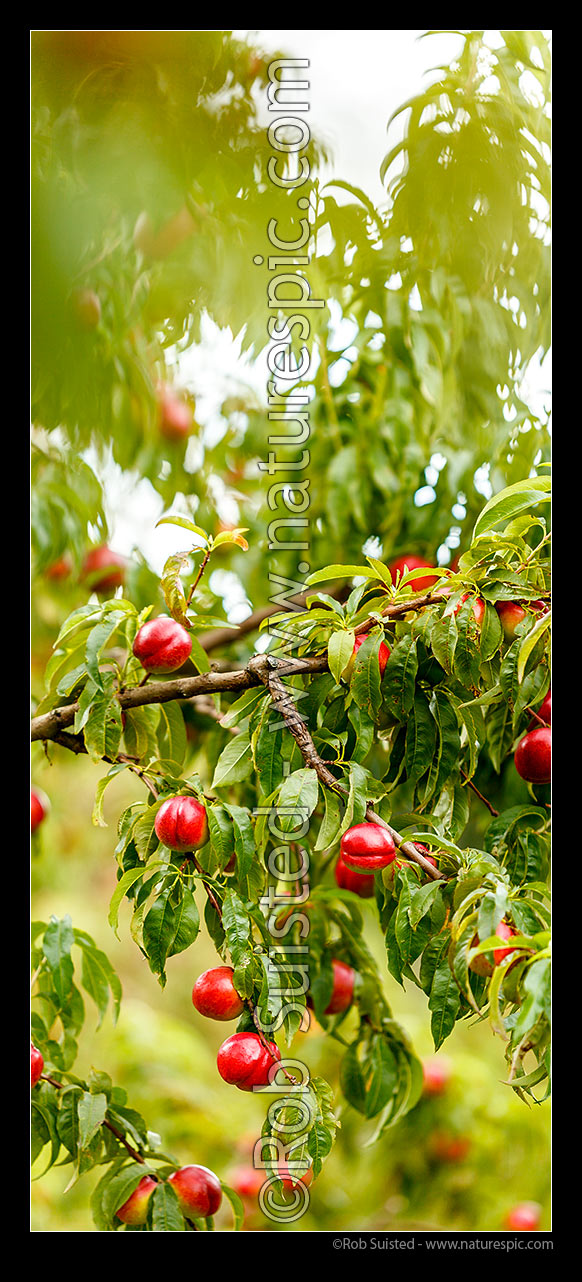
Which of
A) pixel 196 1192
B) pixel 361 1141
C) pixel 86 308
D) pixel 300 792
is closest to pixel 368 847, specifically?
pixel 300 792

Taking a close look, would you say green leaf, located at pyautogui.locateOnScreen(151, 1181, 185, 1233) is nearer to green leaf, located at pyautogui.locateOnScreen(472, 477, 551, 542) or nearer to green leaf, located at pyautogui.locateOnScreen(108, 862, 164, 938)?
green leaf, located at pyautogui.locateOnScreen(108, 862, 164, 938)

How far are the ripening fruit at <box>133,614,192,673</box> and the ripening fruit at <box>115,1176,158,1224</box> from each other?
0.37 m

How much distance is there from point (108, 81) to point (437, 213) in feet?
1.06

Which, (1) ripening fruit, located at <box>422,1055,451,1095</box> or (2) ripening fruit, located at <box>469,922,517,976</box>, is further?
(1) ripening fruit, located at <box>422,1055,451,1095</box>

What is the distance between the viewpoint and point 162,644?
0.65 metres

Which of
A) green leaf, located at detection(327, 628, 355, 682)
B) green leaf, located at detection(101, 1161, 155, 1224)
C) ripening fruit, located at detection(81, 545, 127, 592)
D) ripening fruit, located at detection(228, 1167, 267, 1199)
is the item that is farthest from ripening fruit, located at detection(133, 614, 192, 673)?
ripening fruit, located at detection(228, 1167, 267, 1199)

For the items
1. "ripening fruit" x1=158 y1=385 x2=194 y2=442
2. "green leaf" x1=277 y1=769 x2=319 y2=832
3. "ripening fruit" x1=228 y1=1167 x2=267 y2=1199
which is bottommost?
"ripening fruit" x1=228 y1=1167 x2=267 y2=1199

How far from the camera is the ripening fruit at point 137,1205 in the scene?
0.68 metres

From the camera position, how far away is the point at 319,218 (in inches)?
34.6

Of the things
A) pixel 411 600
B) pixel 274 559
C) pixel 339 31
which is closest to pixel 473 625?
pixel 411 600

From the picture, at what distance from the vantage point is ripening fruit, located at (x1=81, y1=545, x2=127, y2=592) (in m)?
1.11

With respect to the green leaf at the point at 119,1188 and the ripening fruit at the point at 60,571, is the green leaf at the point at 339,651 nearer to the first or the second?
the green leaf at the point at 119,1188

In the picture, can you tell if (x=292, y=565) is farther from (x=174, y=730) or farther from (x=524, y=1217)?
(x=524, y=1217)

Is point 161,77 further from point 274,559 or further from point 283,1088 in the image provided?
point 283,1088
